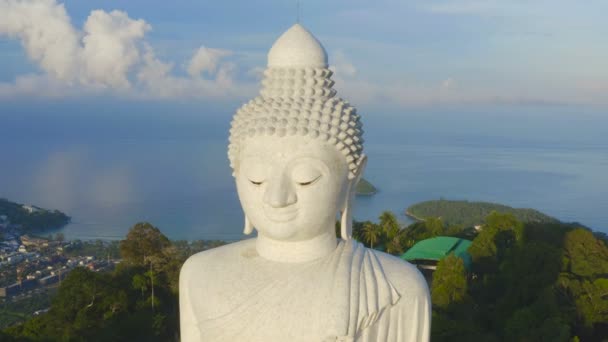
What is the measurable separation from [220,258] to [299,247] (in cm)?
58

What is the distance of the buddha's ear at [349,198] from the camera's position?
380cm

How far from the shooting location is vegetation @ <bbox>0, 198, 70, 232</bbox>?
36.6 meters

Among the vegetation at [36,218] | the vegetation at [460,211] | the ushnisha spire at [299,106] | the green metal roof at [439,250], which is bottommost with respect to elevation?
the vegetation at [460,211]

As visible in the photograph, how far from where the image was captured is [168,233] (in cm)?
2859

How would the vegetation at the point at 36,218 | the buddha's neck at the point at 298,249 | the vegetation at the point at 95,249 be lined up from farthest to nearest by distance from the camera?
the vegetation at the point at 36,218
the vegetation at the point at 95,249
the buddha's neck at the point at 298,249

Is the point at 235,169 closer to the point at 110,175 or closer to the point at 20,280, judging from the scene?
the point at 20,280

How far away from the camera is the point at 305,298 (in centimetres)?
355

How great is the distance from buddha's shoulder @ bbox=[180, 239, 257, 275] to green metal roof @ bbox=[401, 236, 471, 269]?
15493mm

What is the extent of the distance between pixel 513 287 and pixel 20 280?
18811mm

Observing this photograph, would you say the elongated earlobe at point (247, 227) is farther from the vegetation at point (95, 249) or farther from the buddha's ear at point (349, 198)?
the vegetation at point (95, 249)

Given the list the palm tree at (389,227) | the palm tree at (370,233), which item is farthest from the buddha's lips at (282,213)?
the palm tree at (389,227)

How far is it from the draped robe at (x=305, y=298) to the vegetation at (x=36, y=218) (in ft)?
116

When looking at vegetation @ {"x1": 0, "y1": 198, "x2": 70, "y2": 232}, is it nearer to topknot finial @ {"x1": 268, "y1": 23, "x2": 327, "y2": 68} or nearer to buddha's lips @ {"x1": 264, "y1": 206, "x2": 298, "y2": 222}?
topknot finial @ {"x1": 268, "y1": 23, "x2": 327, "y2": 68}

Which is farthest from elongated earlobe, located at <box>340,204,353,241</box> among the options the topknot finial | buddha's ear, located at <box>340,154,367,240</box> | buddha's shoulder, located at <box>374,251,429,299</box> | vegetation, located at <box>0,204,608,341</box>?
vegetation, located at <box>0,204,608,341</box>
